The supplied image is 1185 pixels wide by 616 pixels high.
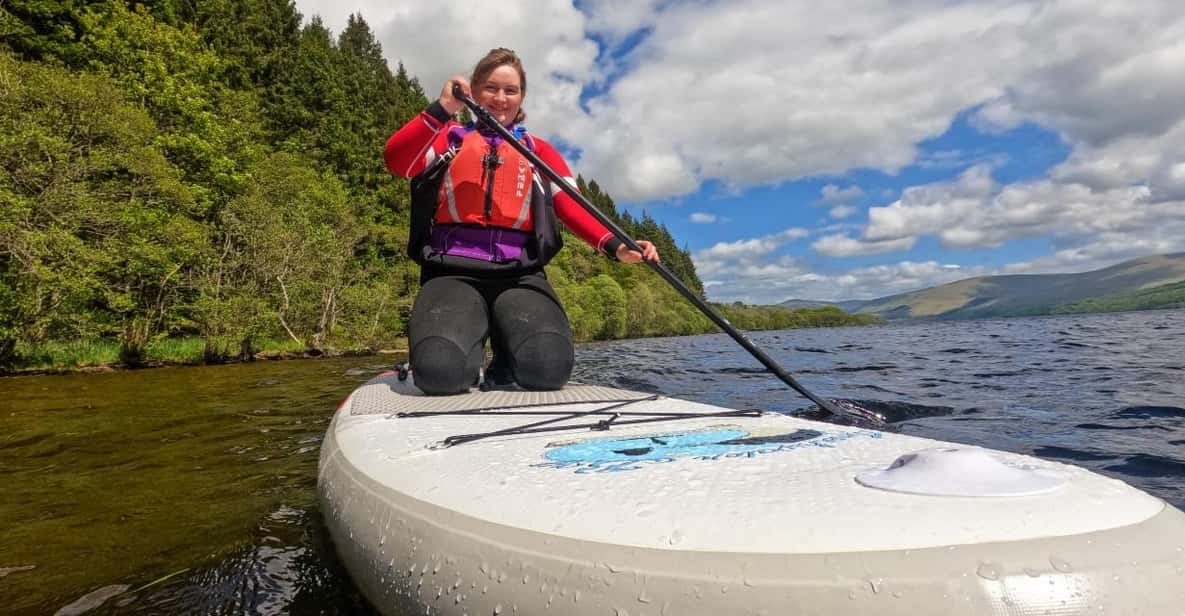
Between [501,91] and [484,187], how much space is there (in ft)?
1.98

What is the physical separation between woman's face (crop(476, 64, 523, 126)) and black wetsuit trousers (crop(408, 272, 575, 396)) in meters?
1.03

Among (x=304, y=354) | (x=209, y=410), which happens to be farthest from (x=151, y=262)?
(x=209, y=410)

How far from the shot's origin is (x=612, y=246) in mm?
3672

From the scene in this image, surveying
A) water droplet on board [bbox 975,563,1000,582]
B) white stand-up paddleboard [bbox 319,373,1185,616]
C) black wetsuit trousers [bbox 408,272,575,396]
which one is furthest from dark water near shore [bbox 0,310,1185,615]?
water droplet on board [bbox 975,563,1000,582]

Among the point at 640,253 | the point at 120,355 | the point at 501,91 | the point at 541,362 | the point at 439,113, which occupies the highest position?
the point at 501,91

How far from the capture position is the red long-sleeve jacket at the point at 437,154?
10.9 ft

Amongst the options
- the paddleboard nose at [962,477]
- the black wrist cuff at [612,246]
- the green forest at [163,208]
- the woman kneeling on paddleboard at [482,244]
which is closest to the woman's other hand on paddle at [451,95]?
the woman kneeling on paddleboard at [482,244]

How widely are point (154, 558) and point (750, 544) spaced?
2.25 metres

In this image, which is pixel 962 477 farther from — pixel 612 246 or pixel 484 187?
pixel 484 187

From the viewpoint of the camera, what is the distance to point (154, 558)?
2.22 m

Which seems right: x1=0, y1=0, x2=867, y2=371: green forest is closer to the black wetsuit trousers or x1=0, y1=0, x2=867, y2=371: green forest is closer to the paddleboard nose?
the black wetsuit trousers

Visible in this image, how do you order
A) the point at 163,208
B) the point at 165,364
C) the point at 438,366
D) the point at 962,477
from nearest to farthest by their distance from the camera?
the point at 962,477 < the point at 438,366 < the point at 165,364 < the point at 163,208

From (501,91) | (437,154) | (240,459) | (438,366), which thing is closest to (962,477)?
(438,366)

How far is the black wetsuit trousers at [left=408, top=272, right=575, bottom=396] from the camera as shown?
3273mm
